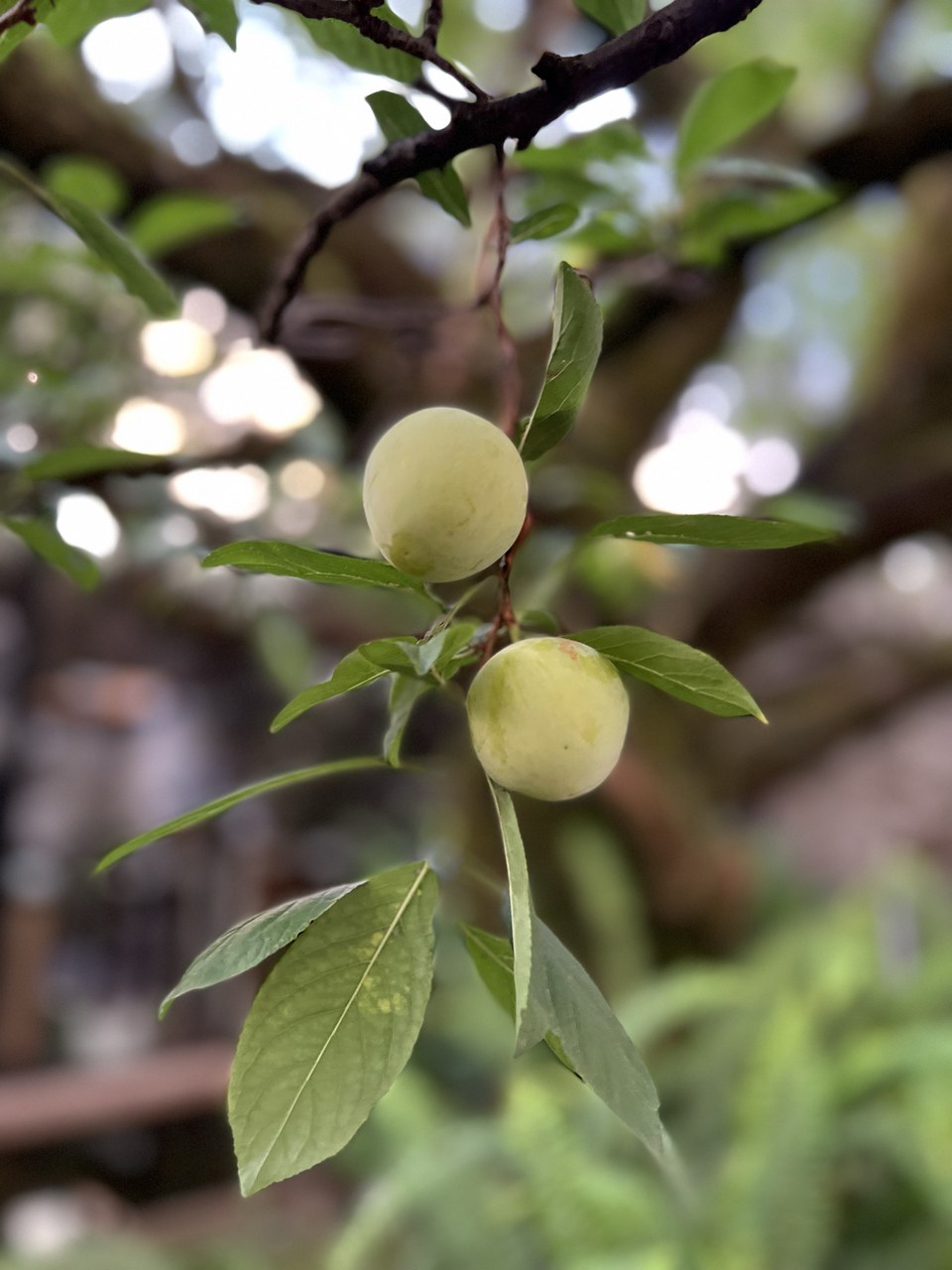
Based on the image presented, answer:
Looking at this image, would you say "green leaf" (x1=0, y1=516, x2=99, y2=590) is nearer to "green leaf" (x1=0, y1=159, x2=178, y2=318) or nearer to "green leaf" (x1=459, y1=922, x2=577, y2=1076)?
"green leaf" (x1=0, y1=159, x2=178, y2=318)

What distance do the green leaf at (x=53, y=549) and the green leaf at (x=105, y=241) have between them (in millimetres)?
103

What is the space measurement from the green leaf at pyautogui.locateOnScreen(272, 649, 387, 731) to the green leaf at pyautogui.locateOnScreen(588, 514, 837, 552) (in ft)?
0.26

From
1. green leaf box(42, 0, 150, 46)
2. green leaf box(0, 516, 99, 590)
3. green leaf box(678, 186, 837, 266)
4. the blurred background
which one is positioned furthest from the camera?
the blurred background

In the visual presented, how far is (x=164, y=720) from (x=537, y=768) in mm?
4378

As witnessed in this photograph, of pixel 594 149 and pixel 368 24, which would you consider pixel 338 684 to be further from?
pixel 594 149

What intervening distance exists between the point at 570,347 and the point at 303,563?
0.08 m

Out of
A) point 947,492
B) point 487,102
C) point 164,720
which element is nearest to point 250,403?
point 947,492

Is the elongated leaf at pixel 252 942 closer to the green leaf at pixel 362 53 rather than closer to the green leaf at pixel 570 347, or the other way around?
the green leaf at pixel 570 347

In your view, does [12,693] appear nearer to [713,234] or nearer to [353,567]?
[713,234]

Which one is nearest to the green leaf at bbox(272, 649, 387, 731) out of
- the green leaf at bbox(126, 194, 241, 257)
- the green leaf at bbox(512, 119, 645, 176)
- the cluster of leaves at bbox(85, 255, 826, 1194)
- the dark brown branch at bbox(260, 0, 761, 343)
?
the cluster of leaves at bbox(85, 255, 826, 1194)

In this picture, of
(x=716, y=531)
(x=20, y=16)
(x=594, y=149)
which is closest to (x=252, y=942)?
(x=716, y=531)

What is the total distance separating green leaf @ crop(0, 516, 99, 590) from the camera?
404 millimetres

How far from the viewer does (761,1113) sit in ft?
4.09

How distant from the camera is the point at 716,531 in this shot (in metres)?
0.25
